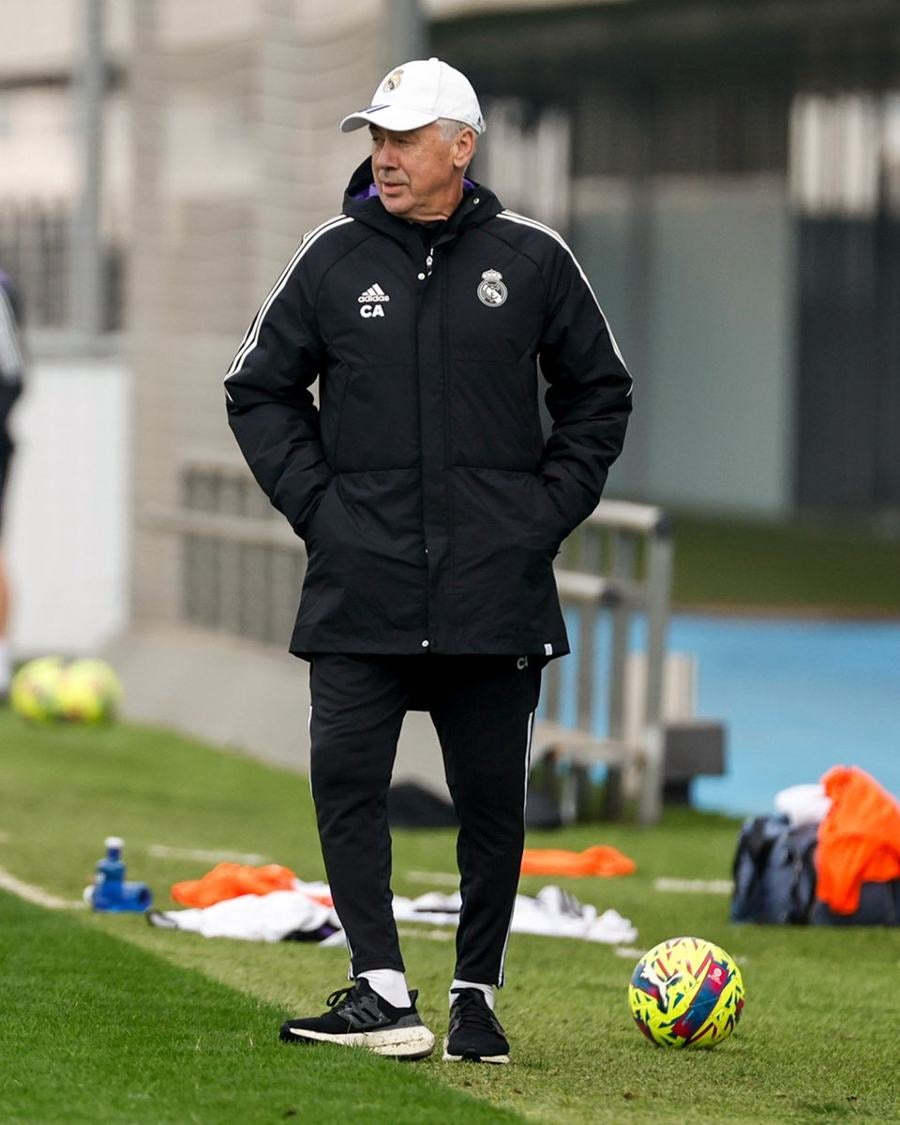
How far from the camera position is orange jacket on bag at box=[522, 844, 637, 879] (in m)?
8.96

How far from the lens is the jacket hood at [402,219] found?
207 inches

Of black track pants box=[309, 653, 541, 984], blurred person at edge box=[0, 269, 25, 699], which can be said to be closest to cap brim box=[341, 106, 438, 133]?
black track pants box=[309, 653, 541, 984]

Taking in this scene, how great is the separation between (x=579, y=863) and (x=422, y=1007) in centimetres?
294

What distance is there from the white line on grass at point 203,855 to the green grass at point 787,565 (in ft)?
39.9

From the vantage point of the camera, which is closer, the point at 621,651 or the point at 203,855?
the point at 203,855

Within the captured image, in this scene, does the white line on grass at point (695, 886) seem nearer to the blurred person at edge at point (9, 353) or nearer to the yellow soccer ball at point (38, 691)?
the yellow soccer ball at point (38, 691)

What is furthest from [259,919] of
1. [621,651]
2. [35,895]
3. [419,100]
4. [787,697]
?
[787,697]

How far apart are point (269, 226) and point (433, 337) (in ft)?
28.4

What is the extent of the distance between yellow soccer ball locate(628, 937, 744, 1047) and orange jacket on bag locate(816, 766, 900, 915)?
2082 mm

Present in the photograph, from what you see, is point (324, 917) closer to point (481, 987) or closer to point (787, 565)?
point (481, 987)

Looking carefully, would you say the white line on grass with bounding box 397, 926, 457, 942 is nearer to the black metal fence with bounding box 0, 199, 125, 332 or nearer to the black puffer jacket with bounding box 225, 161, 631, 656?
the black puffer jacket with bounding box 225, 161, 631, 656

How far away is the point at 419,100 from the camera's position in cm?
521

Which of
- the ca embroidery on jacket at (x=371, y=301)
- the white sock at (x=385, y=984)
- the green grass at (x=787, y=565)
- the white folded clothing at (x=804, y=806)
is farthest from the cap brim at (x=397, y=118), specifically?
the green grass at (x=787, y=565)

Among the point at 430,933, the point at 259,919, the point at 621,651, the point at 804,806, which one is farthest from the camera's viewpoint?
the point at 621,651
